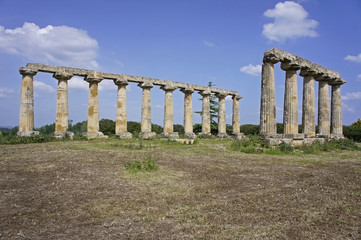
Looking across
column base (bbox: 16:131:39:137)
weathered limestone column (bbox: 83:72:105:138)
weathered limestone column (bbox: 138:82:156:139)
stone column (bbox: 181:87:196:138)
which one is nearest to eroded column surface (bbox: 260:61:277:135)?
weathered limestone column (bbox: 138:82:156:139)

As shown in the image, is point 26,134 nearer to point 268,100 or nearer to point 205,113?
point 268,100

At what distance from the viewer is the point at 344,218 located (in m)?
5.54

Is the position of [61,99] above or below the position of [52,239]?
above

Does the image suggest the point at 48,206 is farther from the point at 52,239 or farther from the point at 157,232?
the point at 157,232

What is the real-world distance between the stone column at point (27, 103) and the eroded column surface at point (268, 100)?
64.3 ft

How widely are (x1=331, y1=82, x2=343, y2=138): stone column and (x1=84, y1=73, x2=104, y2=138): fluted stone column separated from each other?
23.9 m

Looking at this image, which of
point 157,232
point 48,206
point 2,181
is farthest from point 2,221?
point 2,181

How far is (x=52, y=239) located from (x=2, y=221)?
5.00 ft

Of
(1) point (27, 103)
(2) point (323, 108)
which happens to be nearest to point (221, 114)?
(2) point (323, 108)

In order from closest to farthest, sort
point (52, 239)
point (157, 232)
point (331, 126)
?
1. point (52, 239)
2. point (157, 232)
3. point (331, 126)

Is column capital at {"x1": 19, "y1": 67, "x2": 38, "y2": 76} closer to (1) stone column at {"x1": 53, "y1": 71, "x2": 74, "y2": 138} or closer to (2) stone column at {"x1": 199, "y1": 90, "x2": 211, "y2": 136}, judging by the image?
(1) stone column at {"x1": 53, "y1": 71, "x2": 74, "y2": 138}

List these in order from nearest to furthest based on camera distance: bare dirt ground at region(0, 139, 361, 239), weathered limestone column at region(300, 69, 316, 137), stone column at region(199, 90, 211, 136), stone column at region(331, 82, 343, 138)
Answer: bare dirt ground at region(0, 139, 361, 239) → weathered limestone column at region(300, 69, 316, 137) → stone column at region(331, 82, 343, 138) → stone column at region(199, 90, 211, 136)

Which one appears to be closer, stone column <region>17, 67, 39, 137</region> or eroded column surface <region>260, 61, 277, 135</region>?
eroded column surface <region>260, 61, 277, 135</region>

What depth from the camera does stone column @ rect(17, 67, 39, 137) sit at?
24.1 m
